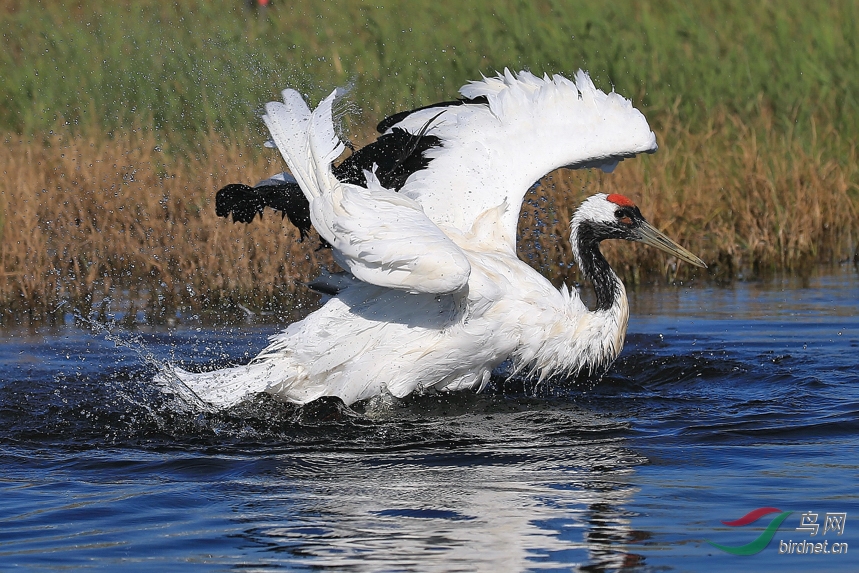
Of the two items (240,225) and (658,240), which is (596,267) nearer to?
(658,240)

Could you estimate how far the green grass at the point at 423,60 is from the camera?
448 inches

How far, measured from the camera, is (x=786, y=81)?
461 inches

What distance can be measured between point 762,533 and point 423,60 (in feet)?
28.2

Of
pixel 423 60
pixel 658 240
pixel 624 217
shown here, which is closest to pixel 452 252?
pixel 624 217

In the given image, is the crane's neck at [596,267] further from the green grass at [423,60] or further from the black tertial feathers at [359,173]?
the green grass at [423,60]

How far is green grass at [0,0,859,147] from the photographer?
1139 centimetres

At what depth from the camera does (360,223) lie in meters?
5.36

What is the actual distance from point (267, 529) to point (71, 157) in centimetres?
583

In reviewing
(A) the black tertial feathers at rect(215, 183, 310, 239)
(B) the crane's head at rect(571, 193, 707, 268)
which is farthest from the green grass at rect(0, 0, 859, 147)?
(A) the black tertial feathers at rect(215, 183, 310, 239)

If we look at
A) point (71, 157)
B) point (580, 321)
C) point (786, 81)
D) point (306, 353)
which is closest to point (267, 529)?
point (306, 353)

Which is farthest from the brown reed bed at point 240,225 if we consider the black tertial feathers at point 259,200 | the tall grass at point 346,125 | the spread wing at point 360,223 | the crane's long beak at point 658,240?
the spread wing at point 360,223

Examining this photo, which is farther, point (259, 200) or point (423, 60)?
point (423, 60)

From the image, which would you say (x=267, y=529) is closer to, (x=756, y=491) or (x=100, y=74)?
(x=756, y=491)
